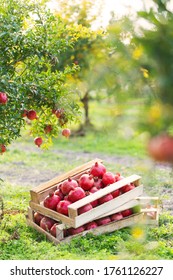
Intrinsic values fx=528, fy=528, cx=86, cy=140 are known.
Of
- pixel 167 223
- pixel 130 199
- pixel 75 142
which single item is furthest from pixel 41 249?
pixel 75 142

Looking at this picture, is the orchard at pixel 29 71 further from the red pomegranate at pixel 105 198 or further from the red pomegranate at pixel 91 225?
the red pomegranate at pixel 91 225

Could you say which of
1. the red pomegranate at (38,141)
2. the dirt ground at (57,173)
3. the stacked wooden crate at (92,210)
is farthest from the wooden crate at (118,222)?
the dirt ground at (57,173)

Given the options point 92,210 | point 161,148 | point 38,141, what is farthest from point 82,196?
point 161,148

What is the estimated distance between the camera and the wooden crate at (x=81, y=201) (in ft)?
13.1

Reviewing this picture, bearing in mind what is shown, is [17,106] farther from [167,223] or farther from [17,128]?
[167,223]

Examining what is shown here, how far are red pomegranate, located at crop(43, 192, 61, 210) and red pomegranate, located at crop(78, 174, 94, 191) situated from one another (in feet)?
0.72

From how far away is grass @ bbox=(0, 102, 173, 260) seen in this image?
99 centimetres

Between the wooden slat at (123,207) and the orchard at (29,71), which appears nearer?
the orchard at (29,71)

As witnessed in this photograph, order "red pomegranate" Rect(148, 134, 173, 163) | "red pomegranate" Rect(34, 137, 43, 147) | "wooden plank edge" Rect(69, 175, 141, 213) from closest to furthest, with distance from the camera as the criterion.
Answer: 1. "red pomegranate" Rect(148, 134, 173, 163)
2. "wooden plank edge" Rect(69, 175, 141, 213)
3. "red pomegranate" Rect(34, 137, 43, 147)

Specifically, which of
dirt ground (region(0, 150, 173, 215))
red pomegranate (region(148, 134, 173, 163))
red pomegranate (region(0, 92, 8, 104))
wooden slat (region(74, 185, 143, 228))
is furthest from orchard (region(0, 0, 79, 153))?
red pomegranate (region(148, 134, 173, 163))

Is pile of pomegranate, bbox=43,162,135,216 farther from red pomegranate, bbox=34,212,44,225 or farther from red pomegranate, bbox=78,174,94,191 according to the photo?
red pomegranate, bbox=34,212,44,225

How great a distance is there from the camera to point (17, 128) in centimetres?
413
